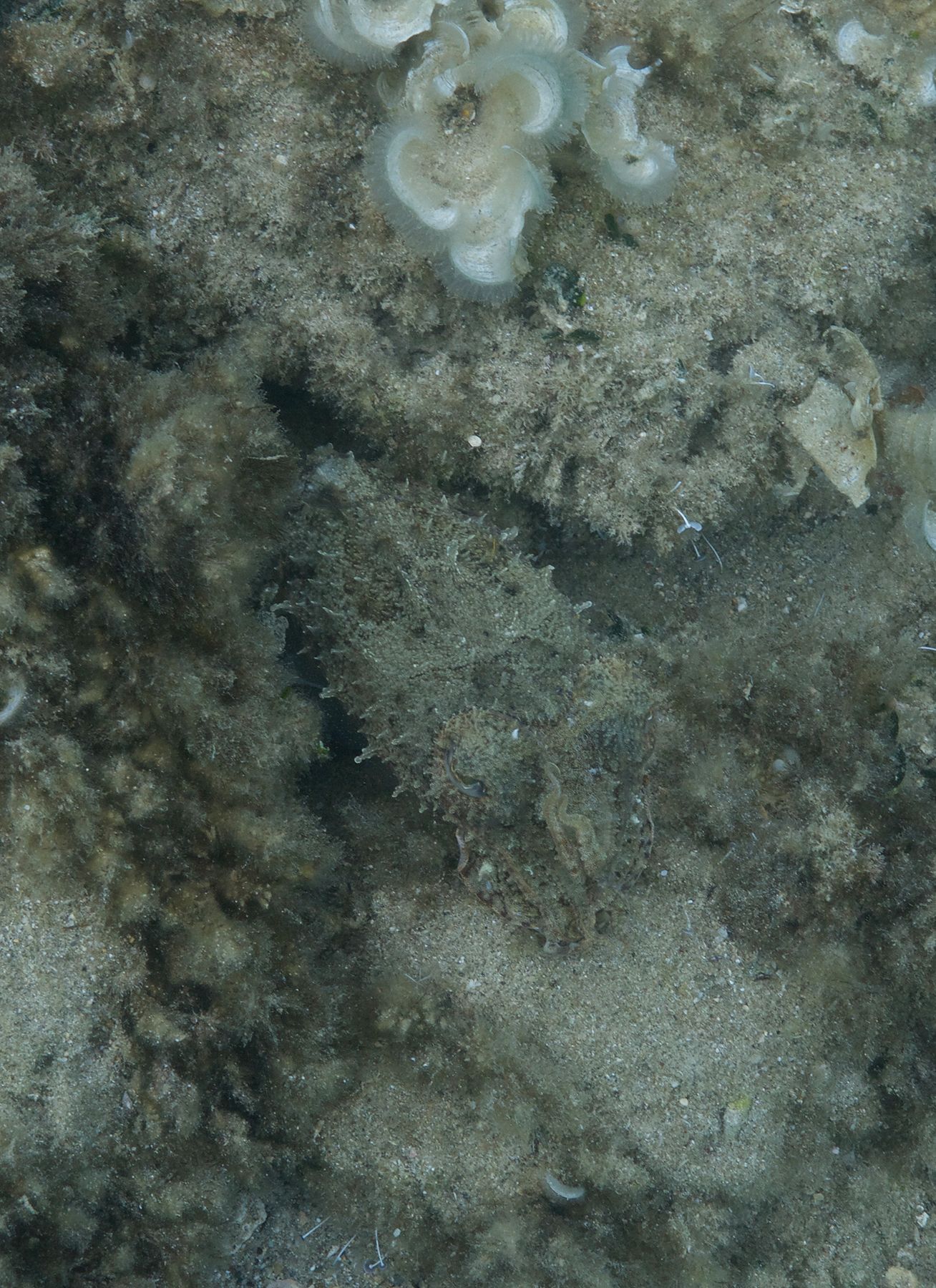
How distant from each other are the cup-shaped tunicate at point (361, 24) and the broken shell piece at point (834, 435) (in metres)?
2.81

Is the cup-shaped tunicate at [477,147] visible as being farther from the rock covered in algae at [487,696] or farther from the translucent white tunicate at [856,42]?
the translucent white tunicate at [856,42]

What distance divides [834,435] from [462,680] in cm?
258

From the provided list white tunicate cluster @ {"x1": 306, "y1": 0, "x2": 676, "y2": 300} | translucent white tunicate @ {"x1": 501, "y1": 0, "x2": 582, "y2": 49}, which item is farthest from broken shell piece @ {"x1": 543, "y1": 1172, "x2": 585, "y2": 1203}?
translucent white tunicate @ {"x1": 501, "y1": 0, "x2": 582, "y2": 49}

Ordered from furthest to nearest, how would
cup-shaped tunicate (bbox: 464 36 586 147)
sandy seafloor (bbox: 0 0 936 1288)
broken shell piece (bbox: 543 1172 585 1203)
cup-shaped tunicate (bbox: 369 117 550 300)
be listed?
broken shell piece (bbox: 543 1172 585 1203), cup-shaped tunicate (bbox: 369 117 550 300), cup-shaped tunicate (bbox: 464 36 586 147), sandy seafloor (bbox: 0 0 936 1288)

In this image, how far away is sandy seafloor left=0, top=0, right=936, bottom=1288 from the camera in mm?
3961

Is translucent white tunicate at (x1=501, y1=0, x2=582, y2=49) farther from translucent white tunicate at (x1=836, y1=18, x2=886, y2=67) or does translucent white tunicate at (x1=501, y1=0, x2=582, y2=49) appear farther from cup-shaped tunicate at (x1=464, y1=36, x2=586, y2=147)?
translucent white tunicate at (x1=836, y1=18, x2=886, y2=67)

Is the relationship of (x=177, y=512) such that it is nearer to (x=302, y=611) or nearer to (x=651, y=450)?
(x=302, y=611)

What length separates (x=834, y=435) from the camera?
478 centimetres

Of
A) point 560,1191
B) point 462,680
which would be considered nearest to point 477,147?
point 462,680

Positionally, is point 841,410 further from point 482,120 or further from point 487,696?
point 487,696

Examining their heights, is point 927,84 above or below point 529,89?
above

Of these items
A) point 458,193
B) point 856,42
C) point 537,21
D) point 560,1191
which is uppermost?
point 856,42

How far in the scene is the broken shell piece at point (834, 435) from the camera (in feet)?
15.6

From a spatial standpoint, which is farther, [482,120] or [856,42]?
[856,42]
